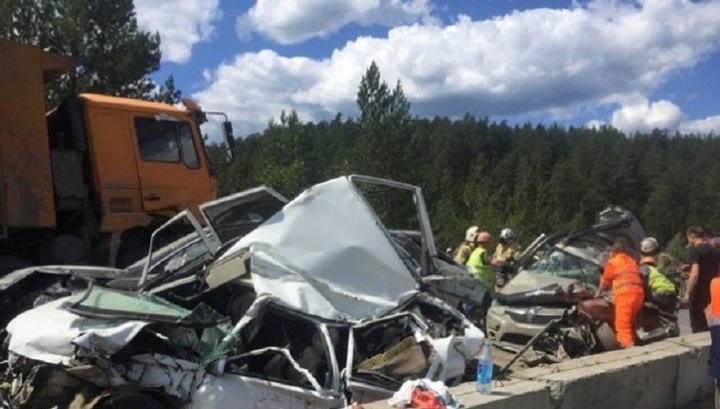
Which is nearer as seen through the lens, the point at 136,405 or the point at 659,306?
the point at 136,405

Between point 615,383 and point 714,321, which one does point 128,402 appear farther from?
point 714,321

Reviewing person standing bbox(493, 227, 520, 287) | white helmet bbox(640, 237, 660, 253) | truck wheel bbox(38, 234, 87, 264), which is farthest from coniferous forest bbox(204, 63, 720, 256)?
white helmet bbox(640, 237, 660, 253)

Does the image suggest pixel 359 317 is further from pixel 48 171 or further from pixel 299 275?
pixel 48 171

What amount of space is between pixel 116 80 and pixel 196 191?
17.1 m

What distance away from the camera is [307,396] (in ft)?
16.2

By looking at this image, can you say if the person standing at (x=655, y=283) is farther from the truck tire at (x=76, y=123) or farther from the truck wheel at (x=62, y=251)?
the truck tire at (x=76, y=123)

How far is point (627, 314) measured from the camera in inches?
290

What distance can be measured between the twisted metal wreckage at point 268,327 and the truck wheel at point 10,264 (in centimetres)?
373

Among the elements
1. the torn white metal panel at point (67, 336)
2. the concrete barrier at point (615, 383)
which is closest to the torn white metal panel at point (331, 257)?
the torn white metal panel at point (67, 336)

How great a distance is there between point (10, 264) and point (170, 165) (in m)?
2.47

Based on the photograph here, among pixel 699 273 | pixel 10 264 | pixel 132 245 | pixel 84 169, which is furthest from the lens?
pixel 132 245

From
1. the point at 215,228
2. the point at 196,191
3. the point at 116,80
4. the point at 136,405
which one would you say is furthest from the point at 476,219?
the point at 136,405

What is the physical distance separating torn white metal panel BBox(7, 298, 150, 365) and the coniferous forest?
7082 mm

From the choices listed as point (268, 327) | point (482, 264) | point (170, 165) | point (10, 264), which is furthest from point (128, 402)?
point (170, 165)
